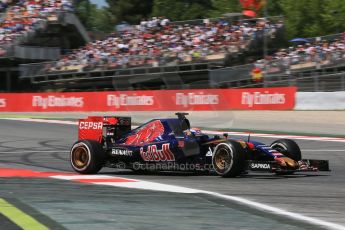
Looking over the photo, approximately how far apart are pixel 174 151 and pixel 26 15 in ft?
115

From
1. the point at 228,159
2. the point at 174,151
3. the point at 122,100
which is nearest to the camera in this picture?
the point at 228,159

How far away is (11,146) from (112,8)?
5403 cm

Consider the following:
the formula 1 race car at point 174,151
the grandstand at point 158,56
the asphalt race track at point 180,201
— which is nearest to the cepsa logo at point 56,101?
the grandstand at point 158,56

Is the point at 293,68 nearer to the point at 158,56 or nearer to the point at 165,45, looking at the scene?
the point at 158,56

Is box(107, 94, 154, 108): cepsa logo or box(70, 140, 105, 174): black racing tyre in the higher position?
box(107, 94, 154, 108): cepsa logo

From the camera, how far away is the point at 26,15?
42.9 metres

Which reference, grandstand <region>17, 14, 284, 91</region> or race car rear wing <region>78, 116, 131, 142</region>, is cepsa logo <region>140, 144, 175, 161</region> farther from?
grandstand <region>17, 14, 284, 91</region>

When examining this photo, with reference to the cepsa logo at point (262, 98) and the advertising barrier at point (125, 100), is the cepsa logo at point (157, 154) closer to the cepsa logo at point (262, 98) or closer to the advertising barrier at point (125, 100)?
the advertising barrier at point (125, 100)

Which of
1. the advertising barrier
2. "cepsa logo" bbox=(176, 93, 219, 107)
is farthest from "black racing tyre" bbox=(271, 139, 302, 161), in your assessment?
the advertising barrier

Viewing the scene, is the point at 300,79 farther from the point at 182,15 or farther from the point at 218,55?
the point at 182,15

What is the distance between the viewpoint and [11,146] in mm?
16922

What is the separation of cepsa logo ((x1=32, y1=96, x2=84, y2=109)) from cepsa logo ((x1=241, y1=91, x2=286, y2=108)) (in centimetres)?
849

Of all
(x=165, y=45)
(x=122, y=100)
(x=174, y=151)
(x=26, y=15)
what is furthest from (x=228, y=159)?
(x=26, y=15)

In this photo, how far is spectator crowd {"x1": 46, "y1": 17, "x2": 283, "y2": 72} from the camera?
3606 cm
